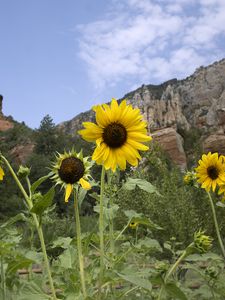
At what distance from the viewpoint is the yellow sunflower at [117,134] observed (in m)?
1.73

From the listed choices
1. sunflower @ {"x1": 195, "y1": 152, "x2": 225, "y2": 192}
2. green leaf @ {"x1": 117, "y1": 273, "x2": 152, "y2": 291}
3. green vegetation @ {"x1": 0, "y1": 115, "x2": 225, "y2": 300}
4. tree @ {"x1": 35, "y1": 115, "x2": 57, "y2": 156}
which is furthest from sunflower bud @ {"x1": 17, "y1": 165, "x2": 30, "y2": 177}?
tree @ {"x1": 35, "y1": 115, "x2": 57, "y2": 156}

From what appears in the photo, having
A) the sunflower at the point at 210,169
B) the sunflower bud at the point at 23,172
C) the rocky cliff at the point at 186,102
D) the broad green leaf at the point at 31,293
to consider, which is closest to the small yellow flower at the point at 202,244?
the broad green leaf at the point at 31,293

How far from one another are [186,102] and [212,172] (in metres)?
57.7

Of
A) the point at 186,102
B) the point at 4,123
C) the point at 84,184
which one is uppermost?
the point at 186,102

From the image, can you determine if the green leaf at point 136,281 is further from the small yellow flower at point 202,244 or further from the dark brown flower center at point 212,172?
the dark brown flower center at point 212,172

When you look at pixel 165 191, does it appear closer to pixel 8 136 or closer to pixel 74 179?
pixel 74 179

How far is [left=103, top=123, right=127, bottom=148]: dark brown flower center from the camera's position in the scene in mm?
1764

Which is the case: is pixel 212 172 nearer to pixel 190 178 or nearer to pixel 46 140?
pixel 190 178

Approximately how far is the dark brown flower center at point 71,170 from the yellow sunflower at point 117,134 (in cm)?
9

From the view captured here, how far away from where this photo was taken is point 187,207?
20.9ft

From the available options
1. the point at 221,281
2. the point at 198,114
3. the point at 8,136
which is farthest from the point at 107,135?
the point at 198,114

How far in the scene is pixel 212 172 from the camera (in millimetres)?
2984

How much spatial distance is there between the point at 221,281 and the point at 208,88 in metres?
60.8

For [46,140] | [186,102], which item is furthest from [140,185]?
[186,102]
